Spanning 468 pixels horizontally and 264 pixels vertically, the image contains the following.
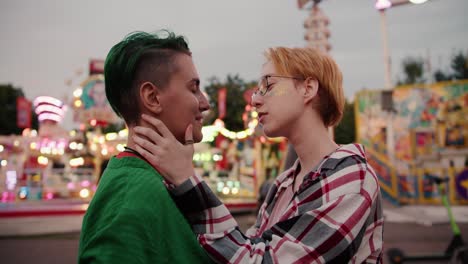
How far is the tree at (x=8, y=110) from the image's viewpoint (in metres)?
41.5

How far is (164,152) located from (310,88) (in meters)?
0.84

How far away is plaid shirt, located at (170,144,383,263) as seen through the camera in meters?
1.38

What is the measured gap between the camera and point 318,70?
1912mm

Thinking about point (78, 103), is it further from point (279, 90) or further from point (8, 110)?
point (8, 110)

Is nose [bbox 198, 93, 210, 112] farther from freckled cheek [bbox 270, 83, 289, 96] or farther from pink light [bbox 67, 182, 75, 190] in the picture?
pink light [bbox 67, 182, 75, 190]

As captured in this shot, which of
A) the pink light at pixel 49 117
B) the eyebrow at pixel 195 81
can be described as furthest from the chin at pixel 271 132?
the pink light at pixel 49 117

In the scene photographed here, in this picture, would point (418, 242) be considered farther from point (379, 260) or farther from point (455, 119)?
point (455, 119)

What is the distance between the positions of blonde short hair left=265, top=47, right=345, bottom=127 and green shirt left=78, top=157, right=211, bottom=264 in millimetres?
879

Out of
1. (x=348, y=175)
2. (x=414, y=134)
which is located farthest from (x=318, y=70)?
(x=414, y=134)

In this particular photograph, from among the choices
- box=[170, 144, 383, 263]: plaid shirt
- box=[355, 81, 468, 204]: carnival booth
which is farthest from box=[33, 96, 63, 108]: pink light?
box=[170, 144, 383, 263]: plaid shirt

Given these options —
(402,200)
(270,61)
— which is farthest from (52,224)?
(402,200)

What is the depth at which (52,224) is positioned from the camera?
9945mm

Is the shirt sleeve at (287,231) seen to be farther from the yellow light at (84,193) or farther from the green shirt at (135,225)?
the yellow light at (84,193)

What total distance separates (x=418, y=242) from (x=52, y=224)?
28.2 ft
